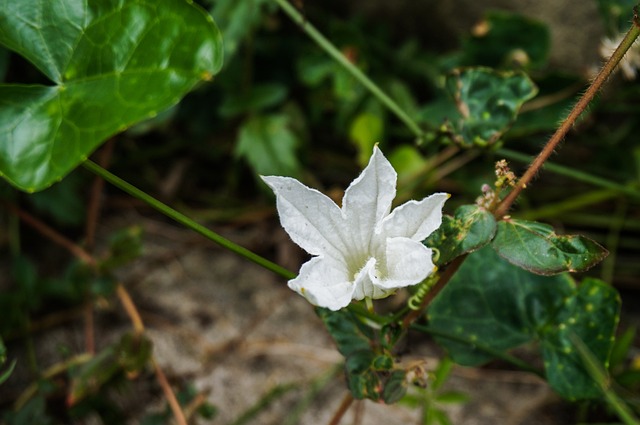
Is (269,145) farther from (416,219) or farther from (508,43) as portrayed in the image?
(416,219)

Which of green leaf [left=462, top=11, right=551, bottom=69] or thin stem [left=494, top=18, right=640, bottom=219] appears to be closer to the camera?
thin stem [left=494, top=18, right=640, bottom=219]

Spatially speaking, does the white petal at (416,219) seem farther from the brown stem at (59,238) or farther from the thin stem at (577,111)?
the brown stem at (59,238)

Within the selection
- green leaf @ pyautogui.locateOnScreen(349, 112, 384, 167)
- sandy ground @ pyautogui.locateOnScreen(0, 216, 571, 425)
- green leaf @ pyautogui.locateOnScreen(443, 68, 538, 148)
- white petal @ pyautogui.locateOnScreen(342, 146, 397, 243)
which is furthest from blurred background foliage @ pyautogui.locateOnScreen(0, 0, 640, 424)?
white petal @ pyautogui.locateOnScreen(342, 146, 397, 243)

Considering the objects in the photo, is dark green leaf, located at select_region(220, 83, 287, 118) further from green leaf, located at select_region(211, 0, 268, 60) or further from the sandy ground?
the sandy ground

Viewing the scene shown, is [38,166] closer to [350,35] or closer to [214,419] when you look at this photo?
[214,419]

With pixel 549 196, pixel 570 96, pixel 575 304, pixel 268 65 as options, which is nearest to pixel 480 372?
pixel 575 304

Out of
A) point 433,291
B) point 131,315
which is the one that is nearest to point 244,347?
point 131,315
